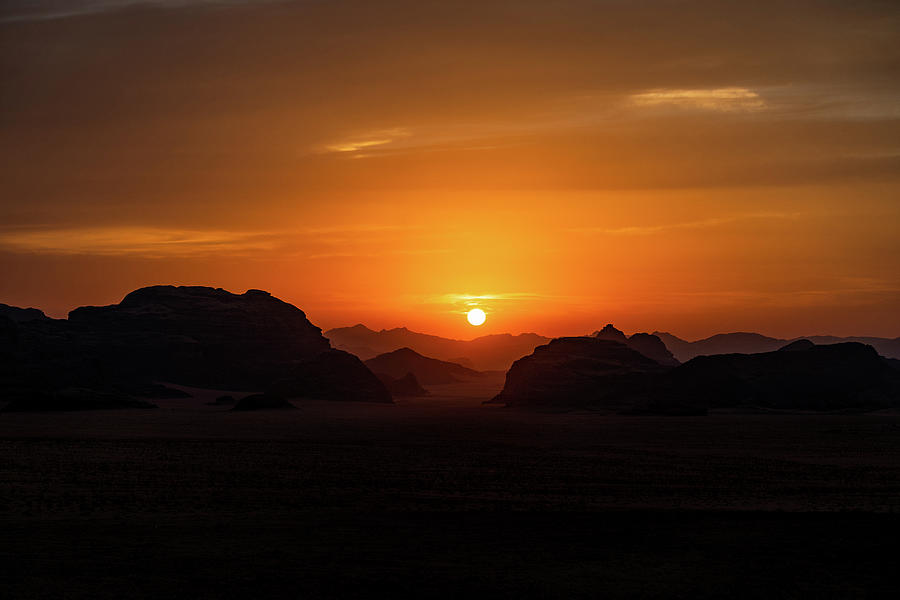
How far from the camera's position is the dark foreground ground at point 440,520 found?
875 inches

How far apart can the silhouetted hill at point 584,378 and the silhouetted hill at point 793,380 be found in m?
5.44

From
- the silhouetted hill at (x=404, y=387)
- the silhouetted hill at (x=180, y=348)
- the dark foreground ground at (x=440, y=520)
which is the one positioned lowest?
the dark foreground ground at (x=440, y=520)

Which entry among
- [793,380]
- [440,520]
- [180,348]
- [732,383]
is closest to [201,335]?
[180,348]

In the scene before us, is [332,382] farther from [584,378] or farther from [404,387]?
[404,387]

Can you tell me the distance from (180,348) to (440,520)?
112m

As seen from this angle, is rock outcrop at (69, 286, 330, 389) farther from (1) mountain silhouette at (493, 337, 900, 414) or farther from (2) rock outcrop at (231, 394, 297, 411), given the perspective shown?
(1) mountain silhouette at (493, 337, 900, 414)

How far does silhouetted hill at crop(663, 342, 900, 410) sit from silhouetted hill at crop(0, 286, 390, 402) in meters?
45.9

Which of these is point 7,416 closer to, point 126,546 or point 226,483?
point 226,483

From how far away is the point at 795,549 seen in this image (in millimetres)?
26094

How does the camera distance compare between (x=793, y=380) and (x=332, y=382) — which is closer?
(x=793, y=380)

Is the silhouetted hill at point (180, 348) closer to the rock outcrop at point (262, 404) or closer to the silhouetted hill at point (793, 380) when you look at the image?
the rock outcrop at point (262, 404)

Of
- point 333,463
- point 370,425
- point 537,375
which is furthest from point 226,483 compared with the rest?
point 537,375

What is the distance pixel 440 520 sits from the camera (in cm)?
2975

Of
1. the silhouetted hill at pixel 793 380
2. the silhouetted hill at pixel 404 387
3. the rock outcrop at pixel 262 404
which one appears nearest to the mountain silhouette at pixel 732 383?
the silhouetted hill at pixel 793 380
